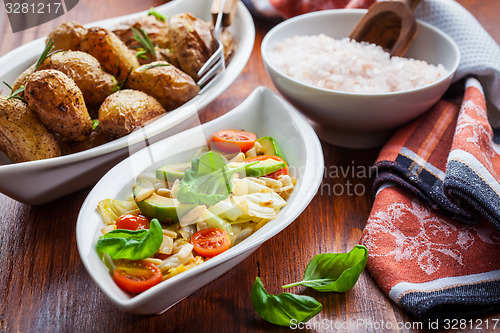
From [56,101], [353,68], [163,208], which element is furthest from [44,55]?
[353,68]

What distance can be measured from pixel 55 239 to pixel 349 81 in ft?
2.98

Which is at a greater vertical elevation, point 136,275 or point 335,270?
point 136,275

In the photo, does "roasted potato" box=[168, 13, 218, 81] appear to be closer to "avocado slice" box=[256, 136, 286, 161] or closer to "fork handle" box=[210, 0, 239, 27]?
"fork handle" box=[210, 0, 239, 27]

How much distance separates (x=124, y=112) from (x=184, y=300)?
492 millimetres

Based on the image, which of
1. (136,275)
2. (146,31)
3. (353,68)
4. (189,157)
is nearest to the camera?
(136,275)

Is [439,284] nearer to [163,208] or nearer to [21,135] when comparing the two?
[163,208]

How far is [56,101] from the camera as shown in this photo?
1.15m

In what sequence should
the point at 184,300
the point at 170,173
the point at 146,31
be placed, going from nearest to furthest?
the point at 184,300, the point at 170,173, the point at 146,31

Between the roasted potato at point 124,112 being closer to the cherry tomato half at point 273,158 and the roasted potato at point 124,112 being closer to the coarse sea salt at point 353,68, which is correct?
the cherry tomato half at point 273,158

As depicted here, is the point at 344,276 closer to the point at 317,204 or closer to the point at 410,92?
the point at 317,204

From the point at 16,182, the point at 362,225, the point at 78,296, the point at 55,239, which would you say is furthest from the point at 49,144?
the point at 362,225

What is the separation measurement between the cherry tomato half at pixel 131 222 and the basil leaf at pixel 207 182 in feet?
Result: 0.30

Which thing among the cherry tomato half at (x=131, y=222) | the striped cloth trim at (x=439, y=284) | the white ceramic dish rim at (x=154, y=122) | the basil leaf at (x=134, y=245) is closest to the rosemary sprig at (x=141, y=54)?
the white ceramic dish rim at (x=154, y=122)

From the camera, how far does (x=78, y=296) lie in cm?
104
